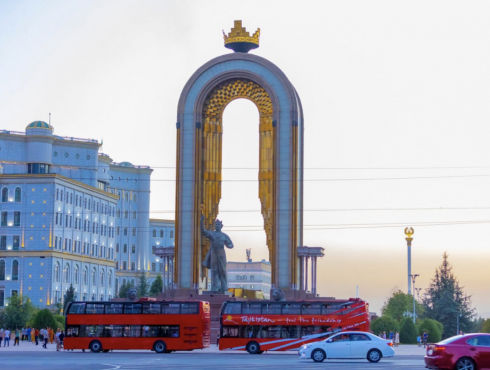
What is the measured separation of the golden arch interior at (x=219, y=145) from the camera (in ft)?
235

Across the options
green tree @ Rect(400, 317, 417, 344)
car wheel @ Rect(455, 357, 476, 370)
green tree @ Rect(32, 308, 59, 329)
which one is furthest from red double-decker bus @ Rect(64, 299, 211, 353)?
green tree @ Rect(400, 317, 417, 344)

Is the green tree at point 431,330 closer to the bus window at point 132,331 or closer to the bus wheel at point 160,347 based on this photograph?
the bus wheel at point 160,347

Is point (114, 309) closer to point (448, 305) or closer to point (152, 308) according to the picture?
point (152, 308)

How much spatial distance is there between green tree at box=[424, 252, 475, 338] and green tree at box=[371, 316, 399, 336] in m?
19.7

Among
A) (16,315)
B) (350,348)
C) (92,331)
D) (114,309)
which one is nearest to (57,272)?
(16,315)

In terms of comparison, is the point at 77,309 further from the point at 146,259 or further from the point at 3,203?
the point at 146,259

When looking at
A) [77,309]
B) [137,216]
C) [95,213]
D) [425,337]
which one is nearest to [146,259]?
[137,216]

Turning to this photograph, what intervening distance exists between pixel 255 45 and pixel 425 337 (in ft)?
86.7

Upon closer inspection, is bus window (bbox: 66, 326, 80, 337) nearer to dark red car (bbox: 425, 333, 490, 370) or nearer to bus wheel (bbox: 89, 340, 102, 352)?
bus wheel (bbox: 89, 340, 102, 352)

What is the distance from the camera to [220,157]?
7331cm

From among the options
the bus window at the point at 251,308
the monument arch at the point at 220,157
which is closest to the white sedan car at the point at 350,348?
the bus window at the point at 251,308

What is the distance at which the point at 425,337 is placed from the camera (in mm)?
65750

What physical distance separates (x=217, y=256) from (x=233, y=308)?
1603 cm

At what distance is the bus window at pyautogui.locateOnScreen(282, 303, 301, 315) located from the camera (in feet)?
159
